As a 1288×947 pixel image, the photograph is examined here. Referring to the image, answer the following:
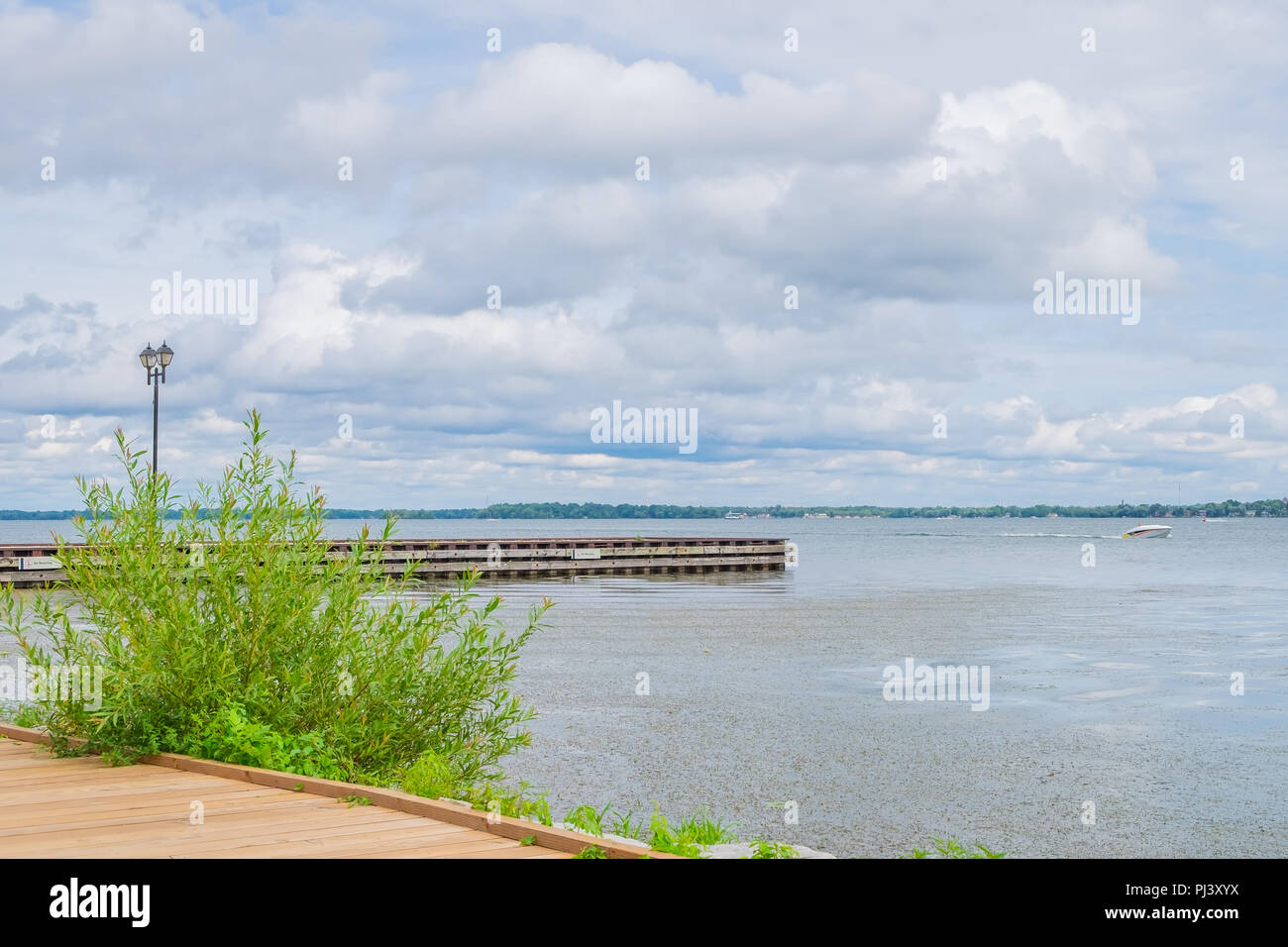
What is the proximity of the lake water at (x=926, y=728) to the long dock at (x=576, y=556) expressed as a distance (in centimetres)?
A: 1723

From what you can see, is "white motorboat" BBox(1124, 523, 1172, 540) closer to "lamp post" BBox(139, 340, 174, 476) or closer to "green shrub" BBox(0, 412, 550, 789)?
"lamp post" BBox(139, 340, 174, 476)

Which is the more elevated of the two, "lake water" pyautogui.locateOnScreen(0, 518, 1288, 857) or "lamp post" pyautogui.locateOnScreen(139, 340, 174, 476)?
"lamp post" pyautogui.locateOnScreen(139, 340, 174, 476)

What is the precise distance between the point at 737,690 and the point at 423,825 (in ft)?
35.4

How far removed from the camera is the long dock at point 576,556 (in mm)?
46406

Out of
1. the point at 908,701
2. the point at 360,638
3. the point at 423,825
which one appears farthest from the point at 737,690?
the point at 423,825

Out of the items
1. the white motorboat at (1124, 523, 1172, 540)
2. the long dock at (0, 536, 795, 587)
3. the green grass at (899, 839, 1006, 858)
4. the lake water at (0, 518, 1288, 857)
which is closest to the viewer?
the green grass at (899, 839, 1006, 858)

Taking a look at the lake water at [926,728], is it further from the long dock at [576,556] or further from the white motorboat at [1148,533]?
the white motorboat at [1148,533]

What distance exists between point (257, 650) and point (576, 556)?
43651 millimetres

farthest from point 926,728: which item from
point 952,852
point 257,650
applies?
point 257,650

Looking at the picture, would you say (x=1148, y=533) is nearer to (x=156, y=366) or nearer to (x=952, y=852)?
(x=156, y=366)

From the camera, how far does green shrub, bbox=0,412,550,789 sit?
7805 mm

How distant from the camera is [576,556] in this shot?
51.7 meters

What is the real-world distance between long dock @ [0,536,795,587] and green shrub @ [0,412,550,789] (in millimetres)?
35710

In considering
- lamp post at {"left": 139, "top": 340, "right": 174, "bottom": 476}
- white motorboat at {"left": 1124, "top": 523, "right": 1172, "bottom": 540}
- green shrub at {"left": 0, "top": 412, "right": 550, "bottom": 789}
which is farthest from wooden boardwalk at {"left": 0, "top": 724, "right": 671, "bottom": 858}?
white motorboat at {"left": 1124, "top": 523, "right": 1172, "bottom": 540}
